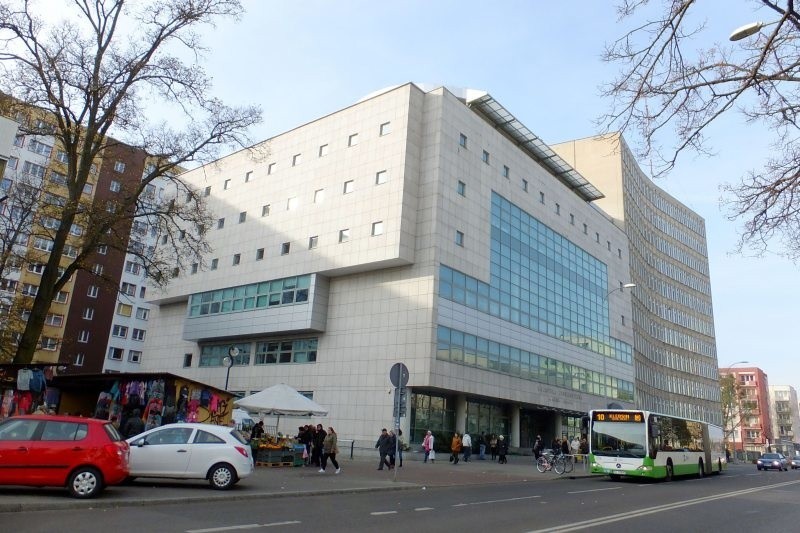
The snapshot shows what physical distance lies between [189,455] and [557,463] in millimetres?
18882

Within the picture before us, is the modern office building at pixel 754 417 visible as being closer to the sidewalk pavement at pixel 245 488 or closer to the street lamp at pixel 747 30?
the sidewalk pavement at pixel 245 488

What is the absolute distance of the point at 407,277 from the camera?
36.5 m

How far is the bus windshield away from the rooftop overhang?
27668 mm

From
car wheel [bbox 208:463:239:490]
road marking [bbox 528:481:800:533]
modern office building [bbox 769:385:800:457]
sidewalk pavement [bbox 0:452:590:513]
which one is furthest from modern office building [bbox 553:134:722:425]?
modern office building [bbox 769:385:800:457]

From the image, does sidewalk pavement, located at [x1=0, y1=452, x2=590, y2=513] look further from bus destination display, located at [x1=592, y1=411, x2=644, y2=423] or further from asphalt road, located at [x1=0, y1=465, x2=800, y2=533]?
bus destination display, located at [x1=592, y1=411, x2=644, y2=423]

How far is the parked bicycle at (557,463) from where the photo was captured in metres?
26.5

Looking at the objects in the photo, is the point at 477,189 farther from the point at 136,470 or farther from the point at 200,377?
the point at 136,470

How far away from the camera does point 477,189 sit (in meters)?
40.4

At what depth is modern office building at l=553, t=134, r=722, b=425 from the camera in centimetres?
6475

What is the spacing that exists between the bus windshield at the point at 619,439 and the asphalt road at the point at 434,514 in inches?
266

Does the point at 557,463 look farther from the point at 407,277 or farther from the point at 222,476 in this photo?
the point at 222,476

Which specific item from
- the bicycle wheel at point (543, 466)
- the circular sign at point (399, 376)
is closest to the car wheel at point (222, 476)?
the circular sign at point (399, 376)

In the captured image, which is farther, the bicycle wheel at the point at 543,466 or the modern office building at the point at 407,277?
the modern office building at the point at 407,277

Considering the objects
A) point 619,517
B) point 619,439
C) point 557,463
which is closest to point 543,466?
point 557,463
